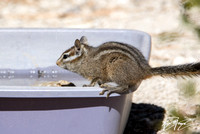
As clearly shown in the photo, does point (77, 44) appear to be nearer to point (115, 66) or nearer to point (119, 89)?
point (115, 66)

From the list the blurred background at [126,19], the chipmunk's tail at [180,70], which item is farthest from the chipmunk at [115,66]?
the blurred background at [126,19]

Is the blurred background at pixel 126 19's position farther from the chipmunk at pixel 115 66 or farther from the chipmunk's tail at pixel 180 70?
the chipmunk's tail at pixel 180 70

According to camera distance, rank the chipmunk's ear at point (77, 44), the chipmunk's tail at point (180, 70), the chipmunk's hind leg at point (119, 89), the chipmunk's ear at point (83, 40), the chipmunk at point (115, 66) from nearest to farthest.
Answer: the chipmunk's hind leg at point (119, 89) → the chipmunk's tail at point (180, 70) → the chipmunk at point (115, 66) → the chipmunk's ear at point (77, 44) → the chipmunk's ear at point (83, 40)

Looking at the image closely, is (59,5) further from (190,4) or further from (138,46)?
(190,4)

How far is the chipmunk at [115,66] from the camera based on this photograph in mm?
3480

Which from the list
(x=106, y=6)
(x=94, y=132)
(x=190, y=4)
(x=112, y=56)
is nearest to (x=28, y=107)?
(x=94, y=132)

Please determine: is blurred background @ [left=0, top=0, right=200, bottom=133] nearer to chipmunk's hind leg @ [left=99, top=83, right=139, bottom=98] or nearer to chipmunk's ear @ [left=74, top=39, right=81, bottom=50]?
chipmunk's ear @ [left=74, top=39, right=81, bottom=50]

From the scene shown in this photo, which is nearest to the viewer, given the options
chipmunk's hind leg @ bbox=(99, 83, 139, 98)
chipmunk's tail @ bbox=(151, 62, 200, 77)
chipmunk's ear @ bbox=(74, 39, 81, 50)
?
chipmunk's hind leg @ bbox=(99, 83, 139, 98)

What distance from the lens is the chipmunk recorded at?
11.4ft

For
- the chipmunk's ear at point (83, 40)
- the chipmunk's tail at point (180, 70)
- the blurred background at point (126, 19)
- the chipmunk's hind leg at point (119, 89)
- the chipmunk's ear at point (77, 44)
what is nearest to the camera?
the chipmunk's hind leg at point (119, 89)

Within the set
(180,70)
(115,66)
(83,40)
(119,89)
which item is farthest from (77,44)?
(180,70)

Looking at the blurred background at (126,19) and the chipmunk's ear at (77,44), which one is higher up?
the chipmunk's ear at (77,44)

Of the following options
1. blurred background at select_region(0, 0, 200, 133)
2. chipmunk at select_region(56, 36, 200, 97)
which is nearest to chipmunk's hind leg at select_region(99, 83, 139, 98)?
chipmunk at select_region(56, 36, 200, 97)

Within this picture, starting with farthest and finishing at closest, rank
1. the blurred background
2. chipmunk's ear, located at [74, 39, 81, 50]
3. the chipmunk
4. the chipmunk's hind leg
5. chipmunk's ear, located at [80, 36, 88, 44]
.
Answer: the blurred background → chipmunk's ear, located at [80, 36, 88, 44] → chipmunk's ear, located at [74, 39, 81, 50] → the chipmunk → the chipmunk's hind leg
